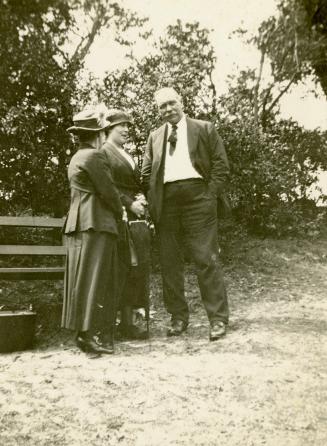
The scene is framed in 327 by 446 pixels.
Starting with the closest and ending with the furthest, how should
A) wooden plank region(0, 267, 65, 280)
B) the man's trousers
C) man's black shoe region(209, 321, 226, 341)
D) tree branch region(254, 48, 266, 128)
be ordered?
1. man's black shoe region(209, 321, 226, 341)
2. the man's trousers
3. wooden plank region(0, 267, 65, 280)
4. tree branch region(254, 48, 266, 128)

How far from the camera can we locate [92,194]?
4285 mm

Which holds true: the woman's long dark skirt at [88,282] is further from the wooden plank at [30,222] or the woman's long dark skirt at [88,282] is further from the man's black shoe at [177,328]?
the wooden plank at [30,222]

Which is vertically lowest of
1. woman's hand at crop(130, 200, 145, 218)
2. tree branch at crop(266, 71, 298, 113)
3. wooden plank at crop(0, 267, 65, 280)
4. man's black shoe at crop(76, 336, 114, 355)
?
man's black shoe at crop(76, 336, 114, 355)

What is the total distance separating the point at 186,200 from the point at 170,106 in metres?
0.79

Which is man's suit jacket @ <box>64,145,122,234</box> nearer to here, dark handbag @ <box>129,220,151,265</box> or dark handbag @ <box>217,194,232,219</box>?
dark handbag @ <box>129,220,151,265</box>

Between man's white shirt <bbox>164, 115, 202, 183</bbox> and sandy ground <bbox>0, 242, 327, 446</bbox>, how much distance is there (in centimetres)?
134

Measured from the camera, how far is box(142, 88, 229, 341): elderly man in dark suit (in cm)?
465

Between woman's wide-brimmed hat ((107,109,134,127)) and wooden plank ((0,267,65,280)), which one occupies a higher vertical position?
woman's wide-brimmed hat ((107,109,134,127))

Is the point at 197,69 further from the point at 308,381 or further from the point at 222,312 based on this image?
the point at 308,381

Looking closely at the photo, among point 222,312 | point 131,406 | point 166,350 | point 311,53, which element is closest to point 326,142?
point 311,53

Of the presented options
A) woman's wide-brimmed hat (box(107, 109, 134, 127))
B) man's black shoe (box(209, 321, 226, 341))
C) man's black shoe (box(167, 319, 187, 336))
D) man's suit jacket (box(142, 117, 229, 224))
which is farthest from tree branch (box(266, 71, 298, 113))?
man's black shoe (box(167, 319, 187, 336))

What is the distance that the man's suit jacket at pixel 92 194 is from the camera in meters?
4.26

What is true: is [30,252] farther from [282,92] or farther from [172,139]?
[282,92]

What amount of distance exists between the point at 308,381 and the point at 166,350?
3.95 feet
